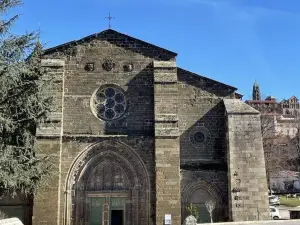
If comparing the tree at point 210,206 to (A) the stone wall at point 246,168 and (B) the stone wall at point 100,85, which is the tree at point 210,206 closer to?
(A) the stone wall at point 246,168

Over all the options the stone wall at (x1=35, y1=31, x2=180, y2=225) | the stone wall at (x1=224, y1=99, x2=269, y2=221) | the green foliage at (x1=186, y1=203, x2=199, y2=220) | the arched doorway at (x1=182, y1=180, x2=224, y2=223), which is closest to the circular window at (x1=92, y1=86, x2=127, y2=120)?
the stone wall at (x1=35, y1=31, x2=180, y2=225)

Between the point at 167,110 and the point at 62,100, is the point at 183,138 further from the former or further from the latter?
the point at 62,100

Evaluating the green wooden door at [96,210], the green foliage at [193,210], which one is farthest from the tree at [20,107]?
the green foliage at [193,210]

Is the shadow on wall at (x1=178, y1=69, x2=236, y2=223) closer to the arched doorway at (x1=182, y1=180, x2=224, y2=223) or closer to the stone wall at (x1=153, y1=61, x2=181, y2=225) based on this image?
the arched doorway at (x1=182, y1=180, x2=224, y2=223)

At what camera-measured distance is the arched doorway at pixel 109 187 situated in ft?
61.3

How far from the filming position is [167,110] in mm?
19109

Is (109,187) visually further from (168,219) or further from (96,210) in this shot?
(168,219)

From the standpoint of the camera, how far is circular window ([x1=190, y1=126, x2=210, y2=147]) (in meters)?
20.0

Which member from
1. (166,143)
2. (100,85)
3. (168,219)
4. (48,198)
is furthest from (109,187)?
(100,85)

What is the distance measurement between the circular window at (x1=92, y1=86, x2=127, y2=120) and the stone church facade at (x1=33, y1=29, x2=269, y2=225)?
0.15ft

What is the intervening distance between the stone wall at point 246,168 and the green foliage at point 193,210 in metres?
1.50

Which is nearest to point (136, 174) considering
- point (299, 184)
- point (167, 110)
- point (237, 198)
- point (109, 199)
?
point (109, 199)

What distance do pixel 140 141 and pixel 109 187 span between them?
2.50 metres

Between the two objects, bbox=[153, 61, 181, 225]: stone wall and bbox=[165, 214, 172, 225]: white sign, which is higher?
bbox=[153, 61, 181, 225]: stone wall
